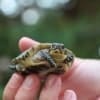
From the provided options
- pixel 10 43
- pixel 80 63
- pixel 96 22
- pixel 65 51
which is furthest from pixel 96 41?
pixel 65 51

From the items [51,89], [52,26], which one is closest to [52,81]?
[51,89]

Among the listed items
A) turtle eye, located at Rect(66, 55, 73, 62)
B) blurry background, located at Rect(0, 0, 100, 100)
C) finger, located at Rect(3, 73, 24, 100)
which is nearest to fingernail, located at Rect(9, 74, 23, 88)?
finger, located at Rect(3, 73, 24, 100)

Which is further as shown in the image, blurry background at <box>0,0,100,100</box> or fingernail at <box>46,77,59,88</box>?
blurry background at <box>0,0,100,100</box>

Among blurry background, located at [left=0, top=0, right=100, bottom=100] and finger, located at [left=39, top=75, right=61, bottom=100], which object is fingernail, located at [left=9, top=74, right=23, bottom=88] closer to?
finger, located at [left=39, top=75, right=61, bottom=100]

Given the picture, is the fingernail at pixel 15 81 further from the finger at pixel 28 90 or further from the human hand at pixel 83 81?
the human hand at pixel 83 81

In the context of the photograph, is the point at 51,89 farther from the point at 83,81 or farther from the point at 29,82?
the point at 83,81

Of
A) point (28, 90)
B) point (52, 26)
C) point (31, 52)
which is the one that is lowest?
point (52, 26)
